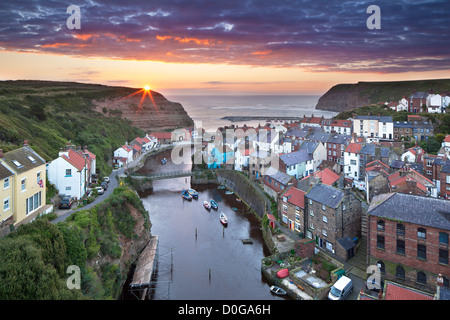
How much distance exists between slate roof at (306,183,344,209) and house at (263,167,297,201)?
4.65 meters

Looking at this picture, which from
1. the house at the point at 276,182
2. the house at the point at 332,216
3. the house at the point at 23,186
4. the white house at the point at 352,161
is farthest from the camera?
the white house at the point at 352,161

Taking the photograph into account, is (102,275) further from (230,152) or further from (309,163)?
(230,152)

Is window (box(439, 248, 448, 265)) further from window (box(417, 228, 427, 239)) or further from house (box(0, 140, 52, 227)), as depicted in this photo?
house (box(0, 140, 52, 227))

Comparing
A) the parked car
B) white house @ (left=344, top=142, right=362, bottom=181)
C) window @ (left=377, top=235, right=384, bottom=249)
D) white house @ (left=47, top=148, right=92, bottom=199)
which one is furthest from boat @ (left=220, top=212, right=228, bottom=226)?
white house @ (left=344, top=142, right=362, bottom=181)

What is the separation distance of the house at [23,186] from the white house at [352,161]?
30448mm

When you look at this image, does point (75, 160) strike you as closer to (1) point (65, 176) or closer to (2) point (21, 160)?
(1) point (65, 176)

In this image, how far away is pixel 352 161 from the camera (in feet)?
120

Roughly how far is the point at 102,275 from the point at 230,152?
31066 millimetres

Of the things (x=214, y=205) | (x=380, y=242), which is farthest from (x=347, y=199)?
(x=214, y=205)

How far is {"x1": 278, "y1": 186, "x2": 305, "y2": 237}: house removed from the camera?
24.5m

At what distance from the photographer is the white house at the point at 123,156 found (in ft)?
163

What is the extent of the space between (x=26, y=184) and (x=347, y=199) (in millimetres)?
19842

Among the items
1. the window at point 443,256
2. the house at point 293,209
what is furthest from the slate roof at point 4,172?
the window at point 443,256

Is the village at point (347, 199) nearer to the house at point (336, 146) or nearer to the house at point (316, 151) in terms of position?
the house at point (316, 151)
